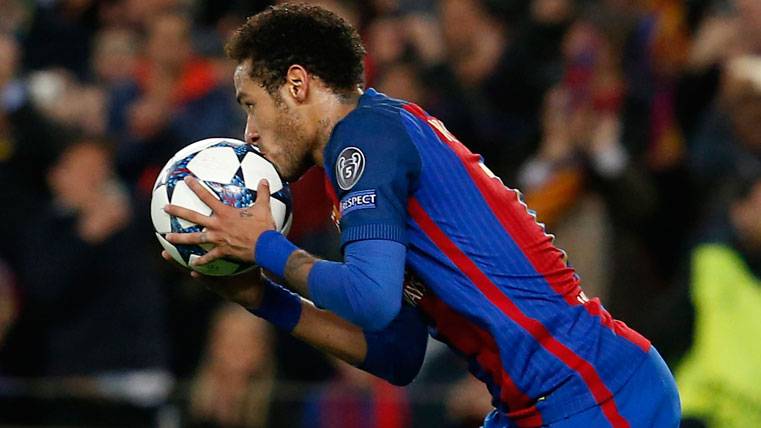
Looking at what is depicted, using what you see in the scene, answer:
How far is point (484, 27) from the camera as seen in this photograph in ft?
31.9

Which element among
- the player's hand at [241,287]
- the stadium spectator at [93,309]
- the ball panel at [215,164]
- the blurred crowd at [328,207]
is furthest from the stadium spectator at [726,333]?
the stadium spectator at [93,309]

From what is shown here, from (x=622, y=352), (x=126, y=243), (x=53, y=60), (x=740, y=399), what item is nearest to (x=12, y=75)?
(x=53, y=60)

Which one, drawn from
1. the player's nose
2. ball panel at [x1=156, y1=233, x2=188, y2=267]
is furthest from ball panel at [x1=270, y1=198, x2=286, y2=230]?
ball panel at [x1=156, y1=233, x2=188, y2=267]

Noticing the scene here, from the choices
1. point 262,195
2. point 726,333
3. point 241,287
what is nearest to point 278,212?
point 262,195

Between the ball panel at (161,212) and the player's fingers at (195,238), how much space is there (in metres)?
0.06

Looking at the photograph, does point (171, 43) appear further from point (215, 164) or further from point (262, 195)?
point (262, 195)

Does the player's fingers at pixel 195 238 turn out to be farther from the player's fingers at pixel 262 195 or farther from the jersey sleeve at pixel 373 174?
the jersey sleeve at pixel 373 174

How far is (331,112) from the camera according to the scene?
14.7ft

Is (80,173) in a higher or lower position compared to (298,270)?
lower

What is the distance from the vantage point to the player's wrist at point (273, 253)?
4.30m

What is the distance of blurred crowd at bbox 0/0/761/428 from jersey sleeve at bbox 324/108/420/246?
2.88 metres

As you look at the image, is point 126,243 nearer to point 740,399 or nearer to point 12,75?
point 12,75

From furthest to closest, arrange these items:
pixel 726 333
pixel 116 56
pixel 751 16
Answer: pixel 116 56 → pixel 751 16 → pixel 726 333

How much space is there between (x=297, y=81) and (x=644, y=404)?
1451 mm
